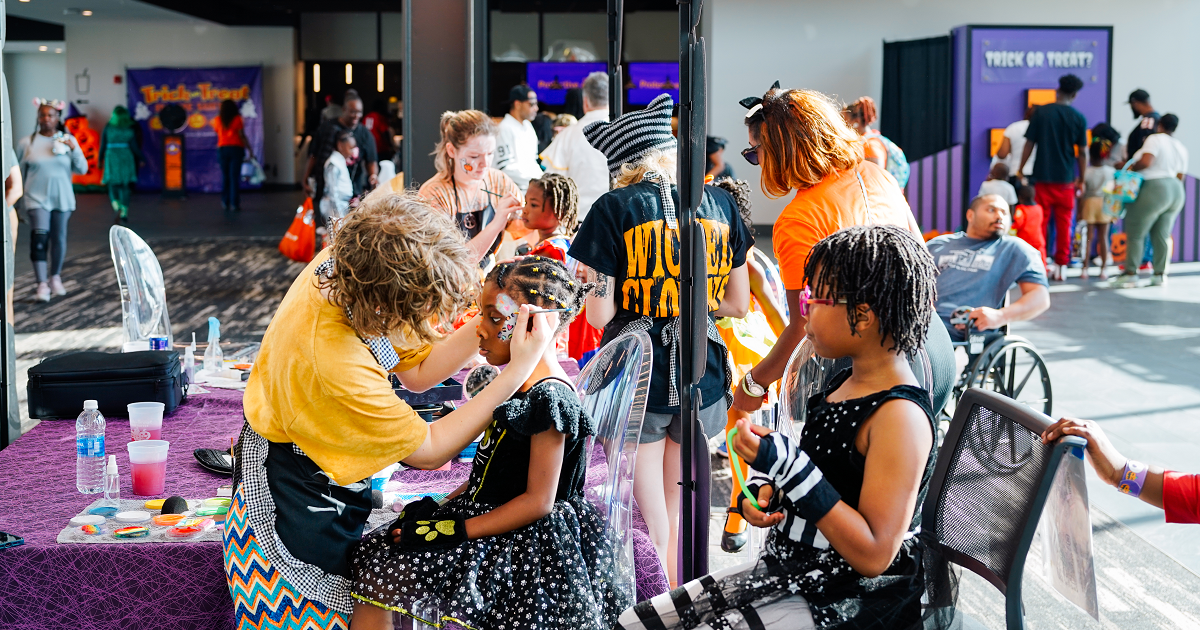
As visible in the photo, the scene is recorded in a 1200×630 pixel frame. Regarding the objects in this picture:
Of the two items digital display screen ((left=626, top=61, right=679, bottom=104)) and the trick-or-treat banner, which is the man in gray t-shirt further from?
A: the trick-or-treat banner

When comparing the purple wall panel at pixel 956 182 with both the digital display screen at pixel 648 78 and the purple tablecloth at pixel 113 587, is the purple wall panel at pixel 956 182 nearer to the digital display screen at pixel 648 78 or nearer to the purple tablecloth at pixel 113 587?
the digital display screen at pixel 648 78

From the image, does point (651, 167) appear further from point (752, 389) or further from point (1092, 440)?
point (1092, 440)

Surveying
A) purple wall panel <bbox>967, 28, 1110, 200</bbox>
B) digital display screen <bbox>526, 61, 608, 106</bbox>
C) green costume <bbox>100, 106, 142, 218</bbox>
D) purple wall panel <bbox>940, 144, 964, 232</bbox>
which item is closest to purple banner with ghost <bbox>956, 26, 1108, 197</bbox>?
purple wall panel <bbox>967, 28, 1110, 200</bbox>

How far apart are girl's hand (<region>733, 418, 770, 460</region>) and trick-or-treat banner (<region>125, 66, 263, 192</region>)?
19601 millimetres

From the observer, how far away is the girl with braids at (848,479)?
1492 mm

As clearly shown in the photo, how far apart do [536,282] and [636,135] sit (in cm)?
120

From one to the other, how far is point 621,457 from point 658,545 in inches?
30.8

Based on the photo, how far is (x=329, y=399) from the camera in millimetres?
1722

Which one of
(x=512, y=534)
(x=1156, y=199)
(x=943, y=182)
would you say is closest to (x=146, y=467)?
(x=512, y=534)

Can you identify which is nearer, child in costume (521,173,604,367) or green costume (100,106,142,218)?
child in costume (521,173,604,367)

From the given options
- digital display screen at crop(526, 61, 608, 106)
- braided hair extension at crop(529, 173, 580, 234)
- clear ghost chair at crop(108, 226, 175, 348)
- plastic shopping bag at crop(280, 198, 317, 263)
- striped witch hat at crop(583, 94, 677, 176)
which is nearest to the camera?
striped witch hat at crop(583, 94, 677, 176)

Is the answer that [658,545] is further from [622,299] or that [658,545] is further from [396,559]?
[396,559]

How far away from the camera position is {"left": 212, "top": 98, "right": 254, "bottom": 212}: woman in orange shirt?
1650 centimetres

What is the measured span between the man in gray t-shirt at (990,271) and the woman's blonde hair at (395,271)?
3.34 m
